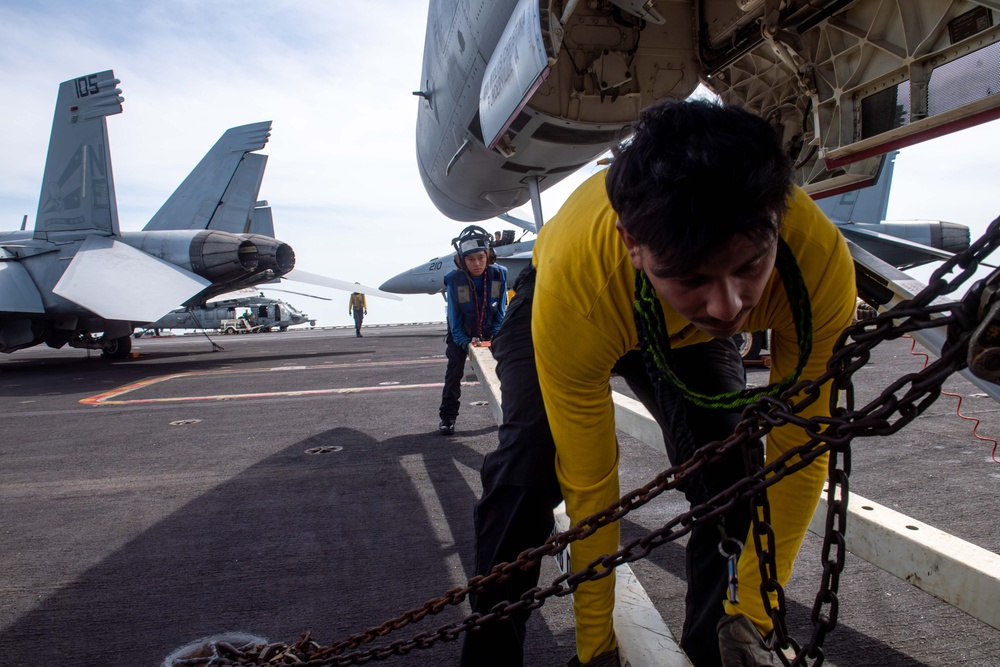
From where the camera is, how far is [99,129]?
11852 mm

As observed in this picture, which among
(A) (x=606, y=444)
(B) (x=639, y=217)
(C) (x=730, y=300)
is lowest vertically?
(A) (x=606, y=444)

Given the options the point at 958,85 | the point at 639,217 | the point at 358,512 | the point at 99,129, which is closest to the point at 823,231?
the point at 639,217

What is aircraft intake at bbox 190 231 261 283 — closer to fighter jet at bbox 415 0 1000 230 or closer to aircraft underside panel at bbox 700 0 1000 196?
fighter jet at bbox 415 0 1000 230

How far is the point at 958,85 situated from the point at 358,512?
A: 3.54 metres

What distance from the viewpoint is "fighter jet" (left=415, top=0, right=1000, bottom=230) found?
2.58 metres

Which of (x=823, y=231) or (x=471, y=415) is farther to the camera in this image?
(x=471, y=415)

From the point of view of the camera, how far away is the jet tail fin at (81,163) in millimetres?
11852

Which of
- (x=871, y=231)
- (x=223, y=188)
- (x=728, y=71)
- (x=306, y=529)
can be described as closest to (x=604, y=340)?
(x=306, y=529)

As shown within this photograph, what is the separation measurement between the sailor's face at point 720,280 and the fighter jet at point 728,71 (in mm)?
952

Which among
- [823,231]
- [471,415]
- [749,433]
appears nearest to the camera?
[749,433]

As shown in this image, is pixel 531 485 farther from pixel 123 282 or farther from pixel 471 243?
pixel 123 282

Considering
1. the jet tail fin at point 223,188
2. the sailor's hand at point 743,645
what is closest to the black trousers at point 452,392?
the sailor's hand at point 743,645

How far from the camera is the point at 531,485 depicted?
5.82 feet

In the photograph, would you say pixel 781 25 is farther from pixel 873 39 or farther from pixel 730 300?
pixel 730 300
